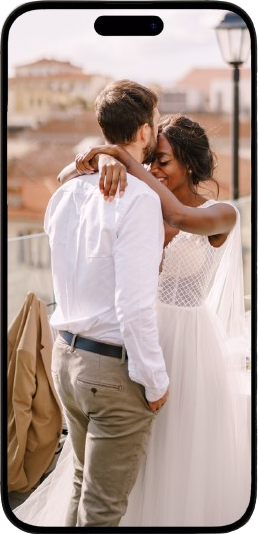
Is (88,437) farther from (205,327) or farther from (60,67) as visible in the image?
(60,67)

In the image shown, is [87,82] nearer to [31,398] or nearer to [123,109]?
[123,109]

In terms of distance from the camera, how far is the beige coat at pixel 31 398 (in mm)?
2434

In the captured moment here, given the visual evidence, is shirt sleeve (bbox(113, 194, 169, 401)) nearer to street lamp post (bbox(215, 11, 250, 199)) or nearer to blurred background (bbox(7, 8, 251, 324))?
blurred background (bbox(7, 8, 251, 324))

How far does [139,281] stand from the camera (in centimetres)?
173

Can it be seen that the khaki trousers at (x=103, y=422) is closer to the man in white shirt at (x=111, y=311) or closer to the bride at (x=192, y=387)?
the man in white shirt at (x=111, y=311)

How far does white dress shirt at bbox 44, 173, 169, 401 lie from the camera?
5.68 feet

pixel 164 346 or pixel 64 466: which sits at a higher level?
pixel 164 346

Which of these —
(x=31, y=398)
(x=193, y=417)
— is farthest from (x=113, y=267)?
(x=31, y=398)

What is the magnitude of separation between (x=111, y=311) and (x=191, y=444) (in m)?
0.58

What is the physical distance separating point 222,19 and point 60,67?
0.59 m

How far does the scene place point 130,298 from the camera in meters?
1.73

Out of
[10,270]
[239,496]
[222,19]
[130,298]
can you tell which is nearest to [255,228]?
[130,298]

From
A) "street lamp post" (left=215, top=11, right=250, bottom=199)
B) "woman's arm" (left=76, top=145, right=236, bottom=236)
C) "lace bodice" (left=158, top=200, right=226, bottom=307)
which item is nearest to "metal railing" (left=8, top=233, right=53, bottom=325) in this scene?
"lace bodice" (left=158, top=200, right=226, bottom=307)

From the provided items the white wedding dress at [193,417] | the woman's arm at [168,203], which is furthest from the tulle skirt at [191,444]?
the woman's arm at [168,203]
